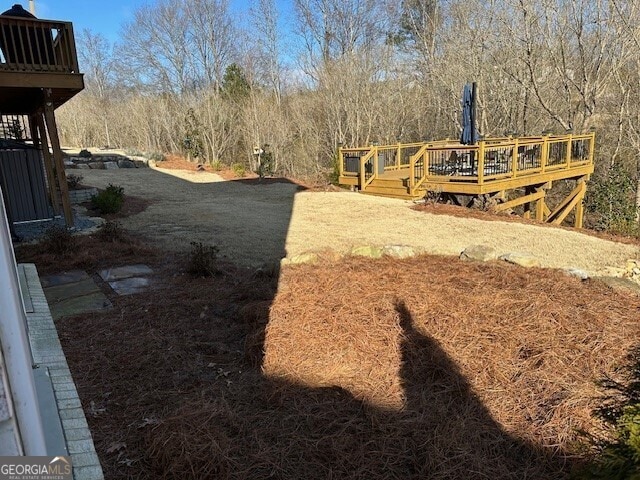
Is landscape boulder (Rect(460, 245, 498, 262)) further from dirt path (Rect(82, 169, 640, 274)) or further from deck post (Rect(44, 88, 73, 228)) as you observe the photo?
deck post (Rect(44, 88, 73, 228))

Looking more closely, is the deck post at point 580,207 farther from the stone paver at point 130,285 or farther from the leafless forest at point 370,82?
the stone paver at point 130,285

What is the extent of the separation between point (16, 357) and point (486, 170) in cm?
1140

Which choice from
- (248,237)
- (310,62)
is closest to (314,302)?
(248,237)

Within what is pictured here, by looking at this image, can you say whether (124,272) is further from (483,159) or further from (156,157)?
(156,157)

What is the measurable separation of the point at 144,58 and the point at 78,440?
30.7m

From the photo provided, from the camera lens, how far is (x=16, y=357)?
627 millimetres

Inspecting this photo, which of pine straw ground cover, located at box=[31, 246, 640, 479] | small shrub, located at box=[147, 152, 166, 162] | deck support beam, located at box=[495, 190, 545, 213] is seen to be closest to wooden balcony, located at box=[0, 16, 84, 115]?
pine straw ground cover, located at box=[31, 246, 640, 479]

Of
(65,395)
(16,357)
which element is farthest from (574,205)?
(16,357)

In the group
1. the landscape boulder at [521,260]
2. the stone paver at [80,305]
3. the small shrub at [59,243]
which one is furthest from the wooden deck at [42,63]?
the landscape boulder at [521,260]

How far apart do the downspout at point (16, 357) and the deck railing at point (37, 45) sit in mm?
7655

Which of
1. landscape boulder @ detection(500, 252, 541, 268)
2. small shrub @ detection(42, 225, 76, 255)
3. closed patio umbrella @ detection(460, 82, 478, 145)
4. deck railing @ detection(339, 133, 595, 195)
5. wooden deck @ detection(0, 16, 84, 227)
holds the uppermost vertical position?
wooden deck @ detection(0, 16, 84, 227)

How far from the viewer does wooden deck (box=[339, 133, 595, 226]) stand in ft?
35.8

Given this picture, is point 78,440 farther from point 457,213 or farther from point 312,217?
point 457,213

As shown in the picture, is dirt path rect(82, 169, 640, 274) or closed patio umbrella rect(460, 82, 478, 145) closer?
dirt path rect(82, 169, 640, 274)
